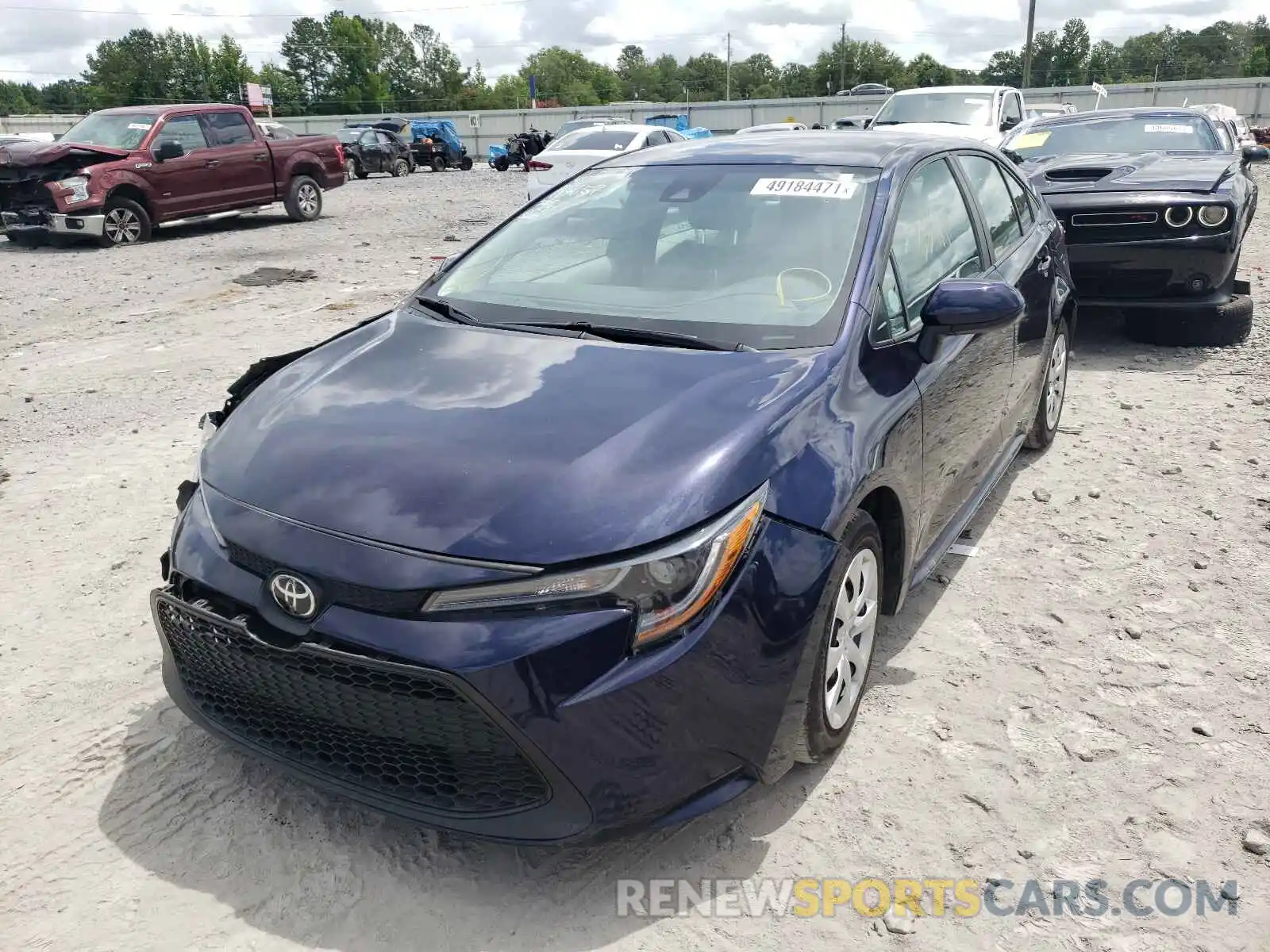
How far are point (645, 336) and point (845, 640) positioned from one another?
107 cm

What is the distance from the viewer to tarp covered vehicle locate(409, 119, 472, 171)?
3180 centimetres

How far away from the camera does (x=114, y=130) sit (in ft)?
44.7

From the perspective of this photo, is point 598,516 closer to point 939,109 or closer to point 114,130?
point 114,130

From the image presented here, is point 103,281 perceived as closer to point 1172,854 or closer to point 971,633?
point 971,633

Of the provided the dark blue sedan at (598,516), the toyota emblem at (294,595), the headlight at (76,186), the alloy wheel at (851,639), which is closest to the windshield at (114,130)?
the headlight at (76,186)

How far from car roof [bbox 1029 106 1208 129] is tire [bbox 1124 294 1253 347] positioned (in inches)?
101

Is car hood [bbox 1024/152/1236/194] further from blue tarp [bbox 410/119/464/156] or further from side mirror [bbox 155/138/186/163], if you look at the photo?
blue tarp [bbox 410/119/464/156]

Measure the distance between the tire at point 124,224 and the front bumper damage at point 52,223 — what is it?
0.16 metres

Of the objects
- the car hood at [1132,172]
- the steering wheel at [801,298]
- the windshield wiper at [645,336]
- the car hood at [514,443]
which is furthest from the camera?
the car hood at [1132,172]

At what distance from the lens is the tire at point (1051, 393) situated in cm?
500

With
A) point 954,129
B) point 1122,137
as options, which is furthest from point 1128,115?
point 954,129

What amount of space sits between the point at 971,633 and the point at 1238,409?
3.38 meters

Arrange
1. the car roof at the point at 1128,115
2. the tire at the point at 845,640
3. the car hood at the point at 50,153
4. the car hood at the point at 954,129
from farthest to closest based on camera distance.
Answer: the car hood at the point at 954,129 → the car hood at the point at 50,153 → the car roof at the point at 1128,115 → the tire at the point at 845,640

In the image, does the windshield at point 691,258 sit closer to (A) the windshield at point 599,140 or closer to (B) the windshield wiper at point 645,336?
(B) the windshield wiper at point 645,336
